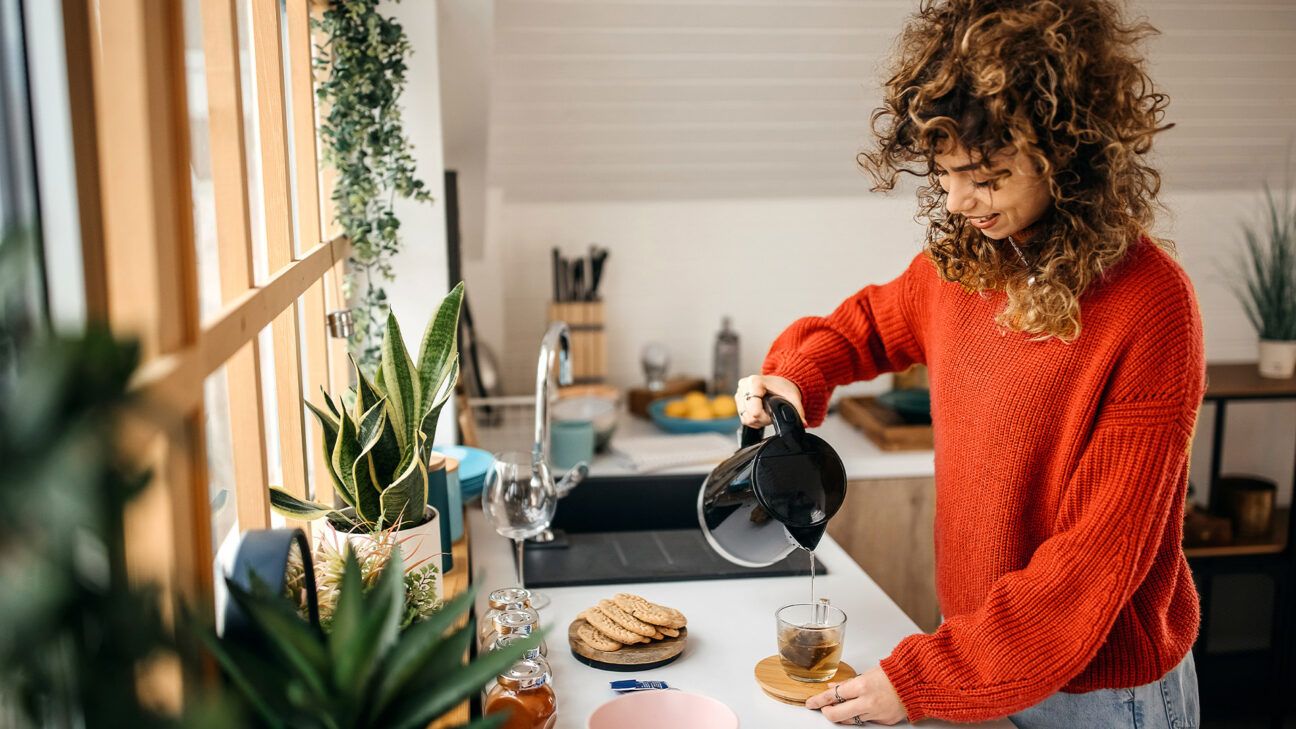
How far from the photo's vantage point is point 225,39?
1.19 meters

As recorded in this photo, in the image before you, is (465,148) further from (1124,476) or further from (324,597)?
(1124,476)

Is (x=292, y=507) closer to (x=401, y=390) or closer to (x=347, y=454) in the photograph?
(x=347, y=454)

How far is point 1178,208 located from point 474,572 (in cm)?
292

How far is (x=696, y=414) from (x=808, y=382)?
1.41 m

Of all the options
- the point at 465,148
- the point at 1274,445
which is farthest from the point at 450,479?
the point at 1274,445

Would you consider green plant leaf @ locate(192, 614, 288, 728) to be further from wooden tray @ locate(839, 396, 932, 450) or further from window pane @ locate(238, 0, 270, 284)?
wooden tray @ locate(839, 396, 932, 450)

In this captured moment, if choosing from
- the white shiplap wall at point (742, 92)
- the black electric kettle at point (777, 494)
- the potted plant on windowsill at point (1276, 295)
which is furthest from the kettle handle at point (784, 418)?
the potted plant on windowsill at point (1276, 295)

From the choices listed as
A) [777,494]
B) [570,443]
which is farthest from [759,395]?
[570,443]

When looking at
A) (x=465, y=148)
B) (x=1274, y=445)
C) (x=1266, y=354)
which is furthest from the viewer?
(x=1274, y=445)

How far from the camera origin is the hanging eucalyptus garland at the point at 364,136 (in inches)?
77.8

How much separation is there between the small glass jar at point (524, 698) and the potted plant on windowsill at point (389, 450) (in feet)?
0.83

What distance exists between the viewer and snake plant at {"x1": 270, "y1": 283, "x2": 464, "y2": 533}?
1.48 metres

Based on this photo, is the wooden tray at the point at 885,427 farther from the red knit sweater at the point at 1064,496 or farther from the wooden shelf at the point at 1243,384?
the red knit sweater at the point at 1064,496

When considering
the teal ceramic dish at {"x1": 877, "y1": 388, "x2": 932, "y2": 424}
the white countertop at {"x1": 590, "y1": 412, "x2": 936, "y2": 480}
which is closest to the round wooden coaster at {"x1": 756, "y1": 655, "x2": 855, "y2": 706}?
the white countertop at {"x1": 590, "y1": 412, "x2": 936, "y2": 480}
